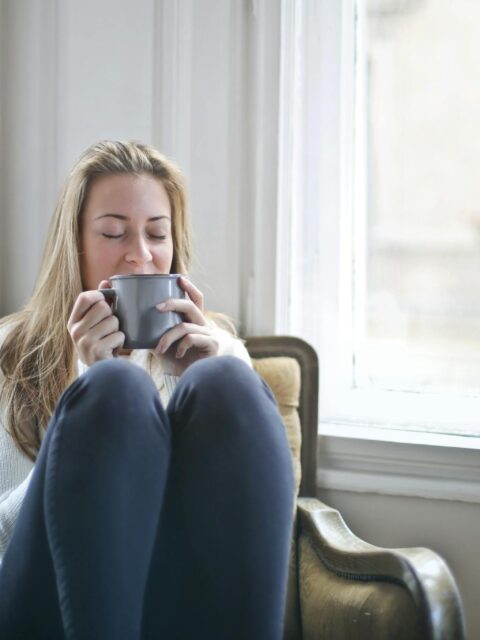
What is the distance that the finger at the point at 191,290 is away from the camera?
4.06 ft

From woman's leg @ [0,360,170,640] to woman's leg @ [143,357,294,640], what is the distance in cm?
5

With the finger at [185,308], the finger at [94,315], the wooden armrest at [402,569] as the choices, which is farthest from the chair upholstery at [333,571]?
the finger at [94,315]

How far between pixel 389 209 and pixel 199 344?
738mm

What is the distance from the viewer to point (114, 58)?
1912 millimetres

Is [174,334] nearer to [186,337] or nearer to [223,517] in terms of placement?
[186,337]

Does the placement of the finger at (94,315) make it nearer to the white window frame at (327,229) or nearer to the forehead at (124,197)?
the forehead at (124,197)

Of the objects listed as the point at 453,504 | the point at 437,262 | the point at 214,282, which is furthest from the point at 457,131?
the point at 453,504

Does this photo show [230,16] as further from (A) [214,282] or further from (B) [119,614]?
(B) [119,614]

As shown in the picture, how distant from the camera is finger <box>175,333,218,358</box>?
1.26m

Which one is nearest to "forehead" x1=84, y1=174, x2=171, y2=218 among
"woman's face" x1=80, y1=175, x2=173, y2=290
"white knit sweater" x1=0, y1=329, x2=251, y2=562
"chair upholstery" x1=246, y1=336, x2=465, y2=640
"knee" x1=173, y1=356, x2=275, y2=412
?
"woman's face" x1=80, y1=175, x2=173, y2=290

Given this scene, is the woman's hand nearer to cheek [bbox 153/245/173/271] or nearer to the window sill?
cheek [bbox 153/245/173/271]

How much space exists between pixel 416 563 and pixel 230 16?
4.00 ft

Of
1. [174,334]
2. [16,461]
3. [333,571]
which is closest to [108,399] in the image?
[174,334]

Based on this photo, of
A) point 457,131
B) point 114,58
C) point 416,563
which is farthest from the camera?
point 114,58
